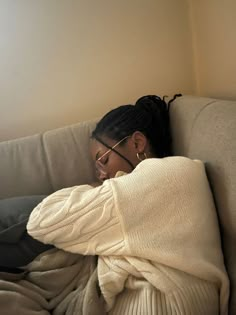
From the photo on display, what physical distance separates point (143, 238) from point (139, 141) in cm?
45

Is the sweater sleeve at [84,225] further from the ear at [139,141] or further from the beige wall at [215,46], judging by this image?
the beige wall at [215,46]

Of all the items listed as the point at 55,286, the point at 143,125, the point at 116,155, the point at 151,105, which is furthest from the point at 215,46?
the point at 55,286

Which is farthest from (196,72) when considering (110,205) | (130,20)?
(110,205)

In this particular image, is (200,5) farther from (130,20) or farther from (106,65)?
(106,65)

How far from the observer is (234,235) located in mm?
899

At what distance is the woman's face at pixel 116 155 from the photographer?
1.15 m

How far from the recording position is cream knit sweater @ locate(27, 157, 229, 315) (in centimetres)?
79

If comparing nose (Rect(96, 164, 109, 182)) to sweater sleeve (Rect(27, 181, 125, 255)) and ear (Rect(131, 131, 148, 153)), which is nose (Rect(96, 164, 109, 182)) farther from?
sweater sleeve (Rect(27, 181, 125, 255))

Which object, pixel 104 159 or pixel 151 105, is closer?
pixel 104 159

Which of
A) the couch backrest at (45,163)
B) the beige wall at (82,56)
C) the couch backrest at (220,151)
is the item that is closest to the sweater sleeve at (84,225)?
the couch backrest at (220,151)

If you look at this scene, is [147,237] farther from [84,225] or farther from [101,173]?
[101,173]

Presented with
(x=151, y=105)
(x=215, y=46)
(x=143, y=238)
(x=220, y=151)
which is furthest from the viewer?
(x=215, y=46)

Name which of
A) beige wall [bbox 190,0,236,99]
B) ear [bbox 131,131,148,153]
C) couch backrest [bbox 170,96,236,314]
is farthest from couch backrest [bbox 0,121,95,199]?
beige wall [bbox 190,0,236,99]

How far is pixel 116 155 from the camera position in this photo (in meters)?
1.16
